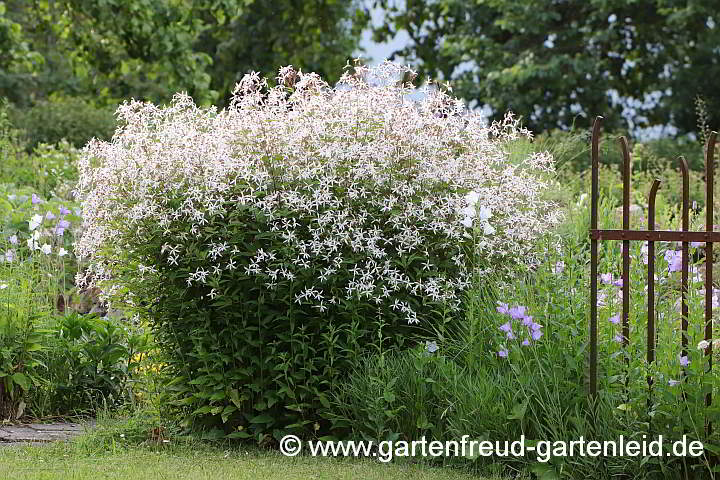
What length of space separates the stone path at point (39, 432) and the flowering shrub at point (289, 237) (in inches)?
25.5

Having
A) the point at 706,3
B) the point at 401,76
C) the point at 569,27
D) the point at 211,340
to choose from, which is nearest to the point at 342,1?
the point at 569,27

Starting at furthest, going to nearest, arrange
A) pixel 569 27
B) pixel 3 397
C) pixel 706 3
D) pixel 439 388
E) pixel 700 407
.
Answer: pixel 569 27 < pixel 706 3 < pixel 3 397 < pixel 439 388 < pixel 700 407

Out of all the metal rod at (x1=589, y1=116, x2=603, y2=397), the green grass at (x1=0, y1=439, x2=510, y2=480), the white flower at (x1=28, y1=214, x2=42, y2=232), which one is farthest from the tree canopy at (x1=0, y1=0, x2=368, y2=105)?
the metal rod at (x1=589, y1=116, x2=603, y2=397)

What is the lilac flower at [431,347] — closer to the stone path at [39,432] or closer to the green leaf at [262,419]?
the green leaf at [262,419]

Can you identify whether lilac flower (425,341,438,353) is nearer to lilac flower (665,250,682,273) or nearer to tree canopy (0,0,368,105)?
lilac flower (665,250,682,273)

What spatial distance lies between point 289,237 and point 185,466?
121 centimetres

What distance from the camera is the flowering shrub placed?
15.4 feet

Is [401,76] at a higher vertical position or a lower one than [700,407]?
higher

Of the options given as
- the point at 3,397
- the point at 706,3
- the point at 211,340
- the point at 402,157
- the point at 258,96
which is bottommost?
the point at 3,397

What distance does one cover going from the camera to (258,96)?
16.8 ft

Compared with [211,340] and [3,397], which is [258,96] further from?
[3,397]

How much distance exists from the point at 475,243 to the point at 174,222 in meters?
1.64

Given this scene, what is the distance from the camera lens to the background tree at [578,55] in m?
17.5

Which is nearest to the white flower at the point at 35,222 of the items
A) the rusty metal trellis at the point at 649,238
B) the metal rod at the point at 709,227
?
the rusty metal trellis at the point at 649,238
